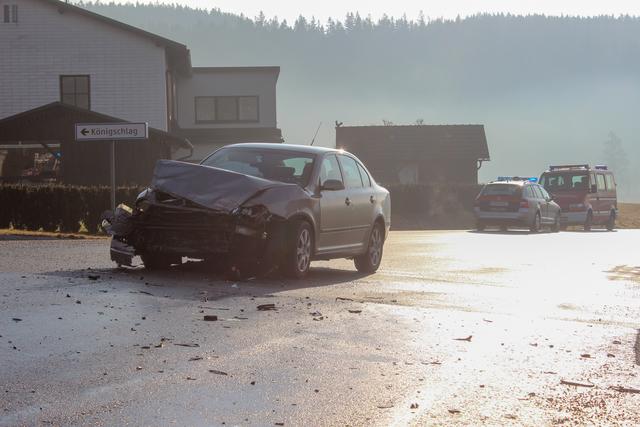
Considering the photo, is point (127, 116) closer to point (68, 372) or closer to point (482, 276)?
point (482, 276)

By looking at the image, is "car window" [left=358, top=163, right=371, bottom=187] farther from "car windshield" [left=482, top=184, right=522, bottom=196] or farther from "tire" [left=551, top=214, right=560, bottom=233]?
"tire" [left=551, top=214, right=560, bottom=233]

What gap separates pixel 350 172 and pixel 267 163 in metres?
1.63

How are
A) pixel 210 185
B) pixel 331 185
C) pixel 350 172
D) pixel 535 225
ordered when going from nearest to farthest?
pixel 210 185, pixel 331 185, pixel 350 172, pixel 535 225

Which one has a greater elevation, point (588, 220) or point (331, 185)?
point (331, 185)

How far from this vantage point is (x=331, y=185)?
43.9ft

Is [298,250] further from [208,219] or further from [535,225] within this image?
[535,225]

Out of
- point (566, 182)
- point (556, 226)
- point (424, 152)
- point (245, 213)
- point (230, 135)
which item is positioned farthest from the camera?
point (424, 152)

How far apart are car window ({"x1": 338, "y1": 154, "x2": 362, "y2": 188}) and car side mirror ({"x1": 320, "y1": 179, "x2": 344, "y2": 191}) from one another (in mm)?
639

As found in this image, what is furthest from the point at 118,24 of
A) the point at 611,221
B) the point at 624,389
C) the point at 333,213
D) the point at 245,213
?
the point at 624,389

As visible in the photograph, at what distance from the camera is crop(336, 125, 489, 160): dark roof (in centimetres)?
7406

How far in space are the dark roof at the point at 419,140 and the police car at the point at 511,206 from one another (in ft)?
132

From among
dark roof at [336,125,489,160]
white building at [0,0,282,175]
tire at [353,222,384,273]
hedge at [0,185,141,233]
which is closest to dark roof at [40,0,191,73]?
white building at [0,0,282,175]

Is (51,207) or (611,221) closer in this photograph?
(51,207)

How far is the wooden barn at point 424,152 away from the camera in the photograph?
2899 inches
